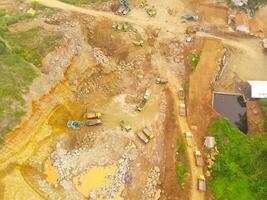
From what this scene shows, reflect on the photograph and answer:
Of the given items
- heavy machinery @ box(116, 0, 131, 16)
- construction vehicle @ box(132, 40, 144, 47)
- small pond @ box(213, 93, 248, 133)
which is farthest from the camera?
heavy machinery @ box(116, 0, 131, 16)

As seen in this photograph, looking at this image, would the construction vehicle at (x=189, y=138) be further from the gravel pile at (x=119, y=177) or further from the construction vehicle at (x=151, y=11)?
the construction vehicle at (x=151, y=11)

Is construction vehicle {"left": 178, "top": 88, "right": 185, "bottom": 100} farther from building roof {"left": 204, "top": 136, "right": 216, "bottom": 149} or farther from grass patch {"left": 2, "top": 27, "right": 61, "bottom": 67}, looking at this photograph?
grass patch {"left": 2, "top": 27, "right": 61, "bottom": 67}

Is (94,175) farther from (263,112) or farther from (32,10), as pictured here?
(32,10)

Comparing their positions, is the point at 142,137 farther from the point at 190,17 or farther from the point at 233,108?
the point at 190,17

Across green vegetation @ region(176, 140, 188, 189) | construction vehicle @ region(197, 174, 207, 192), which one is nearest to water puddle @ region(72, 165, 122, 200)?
green vegetation @ region(176, 140, 188, 189)

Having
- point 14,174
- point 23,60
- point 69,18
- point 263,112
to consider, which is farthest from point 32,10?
point 263,112

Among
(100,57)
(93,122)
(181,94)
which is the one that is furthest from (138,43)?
(93,122)

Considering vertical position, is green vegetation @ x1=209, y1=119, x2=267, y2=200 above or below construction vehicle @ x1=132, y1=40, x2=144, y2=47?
below

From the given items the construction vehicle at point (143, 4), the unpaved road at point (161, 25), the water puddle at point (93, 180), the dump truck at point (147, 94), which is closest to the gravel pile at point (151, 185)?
the water puddle at point (93, 180)
